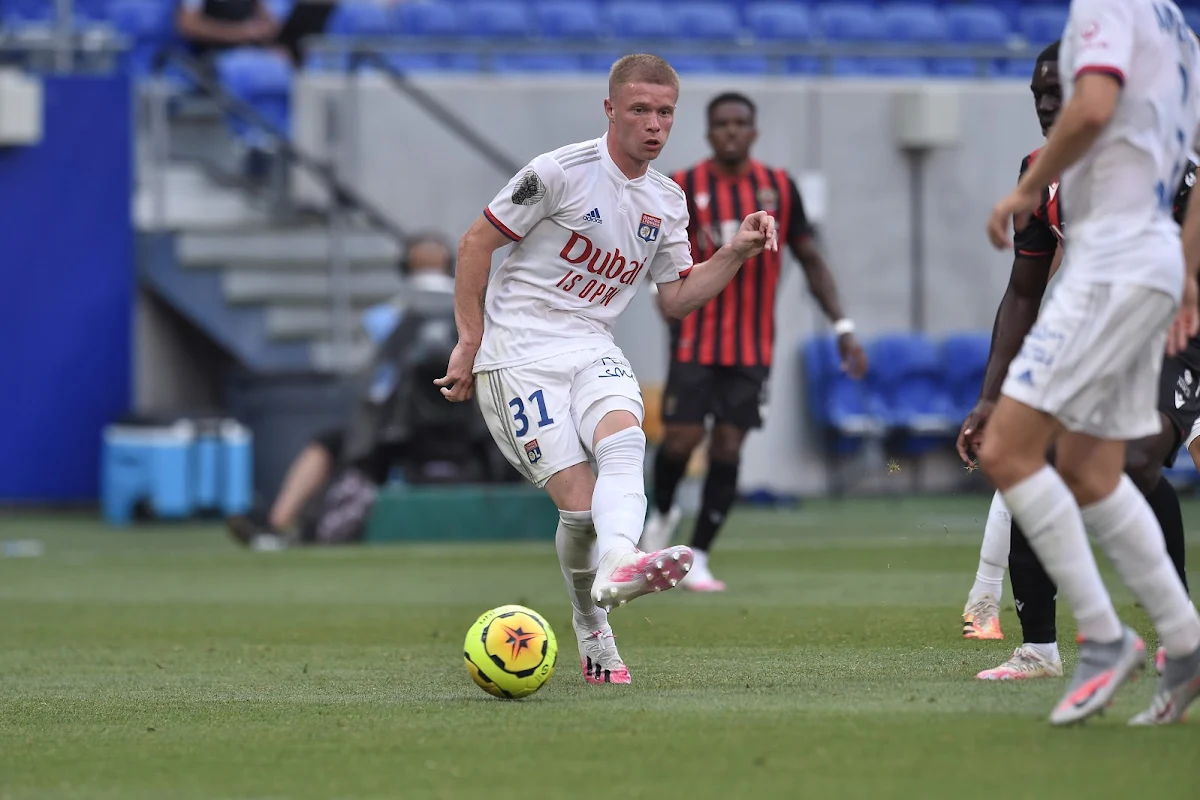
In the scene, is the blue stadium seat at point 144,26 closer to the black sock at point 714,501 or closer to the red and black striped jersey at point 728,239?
the red and black striped jersey at point 728,239

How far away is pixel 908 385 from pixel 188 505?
658 centimetres

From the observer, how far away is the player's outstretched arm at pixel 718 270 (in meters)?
5.64

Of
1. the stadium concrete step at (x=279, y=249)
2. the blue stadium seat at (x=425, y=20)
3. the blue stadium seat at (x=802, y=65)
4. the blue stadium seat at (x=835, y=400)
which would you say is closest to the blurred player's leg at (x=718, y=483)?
the stadium concrete step at (x=279, y=249)

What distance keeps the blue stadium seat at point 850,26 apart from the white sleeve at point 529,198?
14.6m

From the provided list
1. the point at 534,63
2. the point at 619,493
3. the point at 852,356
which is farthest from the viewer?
the point at 534,63

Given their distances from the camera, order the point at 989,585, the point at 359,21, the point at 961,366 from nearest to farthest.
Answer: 1. the point at 989,585
2. the point at 961,366
3. the point at 359,21

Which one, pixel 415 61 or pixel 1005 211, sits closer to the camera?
pixel 1005 211

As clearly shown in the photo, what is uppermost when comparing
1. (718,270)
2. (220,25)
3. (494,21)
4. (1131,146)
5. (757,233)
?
(494,21)

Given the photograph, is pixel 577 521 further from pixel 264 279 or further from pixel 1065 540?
pixel 264 279

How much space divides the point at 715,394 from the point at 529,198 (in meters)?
4.00

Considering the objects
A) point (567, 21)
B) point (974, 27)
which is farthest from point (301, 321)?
point (974, 27)

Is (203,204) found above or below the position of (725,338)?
above

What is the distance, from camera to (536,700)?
5.47 m

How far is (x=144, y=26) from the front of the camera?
60.3 ft
